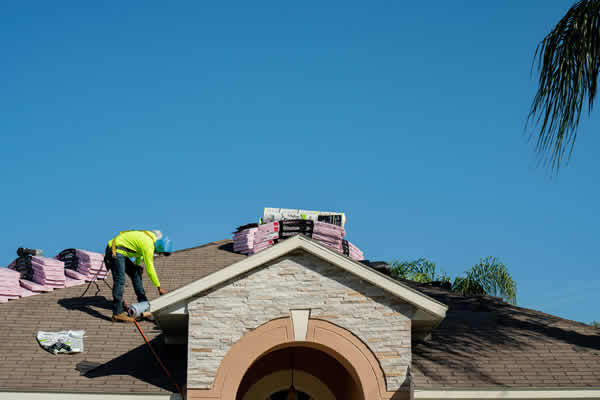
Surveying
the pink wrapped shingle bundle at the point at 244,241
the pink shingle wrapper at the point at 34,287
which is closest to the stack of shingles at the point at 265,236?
the pink wrapped shingle bundle at the point at 244,241

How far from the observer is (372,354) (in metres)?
12.2

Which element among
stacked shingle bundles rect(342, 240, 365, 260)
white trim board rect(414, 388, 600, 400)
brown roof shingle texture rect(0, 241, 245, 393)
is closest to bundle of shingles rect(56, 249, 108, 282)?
brown roof shingle texture rect(0, 241, 245, 393)

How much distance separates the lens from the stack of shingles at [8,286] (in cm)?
1647

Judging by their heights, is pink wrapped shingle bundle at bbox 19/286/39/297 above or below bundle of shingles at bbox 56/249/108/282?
below

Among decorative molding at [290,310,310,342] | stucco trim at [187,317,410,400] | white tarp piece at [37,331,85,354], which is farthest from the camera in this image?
white tarp piece at [37,331,85,354]

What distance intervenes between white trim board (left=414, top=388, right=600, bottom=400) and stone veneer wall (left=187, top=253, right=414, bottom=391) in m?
0.67

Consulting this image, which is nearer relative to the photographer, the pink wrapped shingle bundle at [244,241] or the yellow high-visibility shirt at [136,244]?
the yellow high-visibility shirt at [136,244]

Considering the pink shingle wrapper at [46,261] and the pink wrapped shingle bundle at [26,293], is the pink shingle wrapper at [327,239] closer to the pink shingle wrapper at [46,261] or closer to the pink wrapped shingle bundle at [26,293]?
the pink shingle wrapper at [46,261]

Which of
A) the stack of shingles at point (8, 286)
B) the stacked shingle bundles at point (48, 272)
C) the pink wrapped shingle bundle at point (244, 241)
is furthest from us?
the pink wrapped shingle bundle at point (244, 241)

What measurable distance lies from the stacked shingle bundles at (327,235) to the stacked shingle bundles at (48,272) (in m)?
6.84

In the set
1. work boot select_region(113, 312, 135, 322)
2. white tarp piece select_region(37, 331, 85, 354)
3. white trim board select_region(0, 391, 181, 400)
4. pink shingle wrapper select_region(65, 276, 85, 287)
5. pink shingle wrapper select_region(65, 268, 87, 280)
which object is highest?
pink shingle wrapper select_region(65, 268, 87, 280)

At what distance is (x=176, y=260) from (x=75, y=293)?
307 cm

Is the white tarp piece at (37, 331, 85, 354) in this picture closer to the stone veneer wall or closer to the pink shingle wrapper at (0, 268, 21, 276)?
the stone veneer wall

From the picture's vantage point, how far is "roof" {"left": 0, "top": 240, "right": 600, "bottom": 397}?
1257 cm
